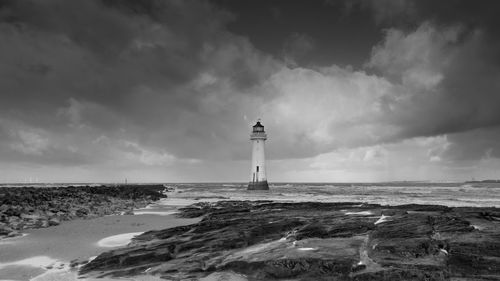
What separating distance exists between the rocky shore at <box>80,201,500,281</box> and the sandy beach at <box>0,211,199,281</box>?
0.99m

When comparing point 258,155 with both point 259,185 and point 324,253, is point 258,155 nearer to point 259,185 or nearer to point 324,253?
point 259,185

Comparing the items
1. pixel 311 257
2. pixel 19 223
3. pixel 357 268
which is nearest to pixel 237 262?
pixel 311 257

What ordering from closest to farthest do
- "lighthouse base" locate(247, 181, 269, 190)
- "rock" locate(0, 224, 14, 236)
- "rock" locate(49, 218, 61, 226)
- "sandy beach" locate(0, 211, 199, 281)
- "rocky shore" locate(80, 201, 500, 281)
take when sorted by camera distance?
"rocky shore" locate(80, 201, 500, 281), "sandy beach" locate(0, 211, 199, 281), "rock" locate(0, 224, 14, 236), "rock" locate(49, 218, 61, 226), "lighthouse base" locate(247, 181, 269, 190)

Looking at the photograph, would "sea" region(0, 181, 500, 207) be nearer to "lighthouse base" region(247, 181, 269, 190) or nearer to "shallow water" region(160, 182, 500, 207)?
"shallow water" region(160, 182, 500, 207)

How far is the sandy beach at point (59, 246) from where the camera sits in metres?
9.25

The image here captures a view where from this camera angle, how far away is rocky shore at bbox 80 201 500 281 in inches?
308

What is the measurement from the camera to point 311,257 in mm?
8594

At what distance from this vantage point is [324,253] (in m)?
8.92

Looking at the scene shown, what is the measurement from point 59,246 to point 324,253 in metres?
8.65

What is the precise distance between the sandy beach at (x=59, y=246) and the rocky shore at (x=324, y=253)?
993 millimetres

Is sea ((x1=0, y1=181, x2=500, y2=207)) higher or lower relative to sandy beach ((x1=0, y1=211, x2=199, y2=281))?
higher

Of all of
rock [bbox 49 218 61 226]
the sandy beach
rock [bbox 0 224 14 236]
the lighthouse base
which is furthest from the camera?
the lighthouse base

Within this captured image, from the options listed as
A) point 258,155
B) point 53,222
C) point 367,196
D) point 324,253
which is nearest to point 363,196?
point 367,196

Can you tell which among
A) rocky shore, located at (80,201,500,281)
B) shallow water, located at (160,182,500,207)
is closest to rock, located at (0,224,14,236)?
rocky shore, located at (80,201,500,281)
